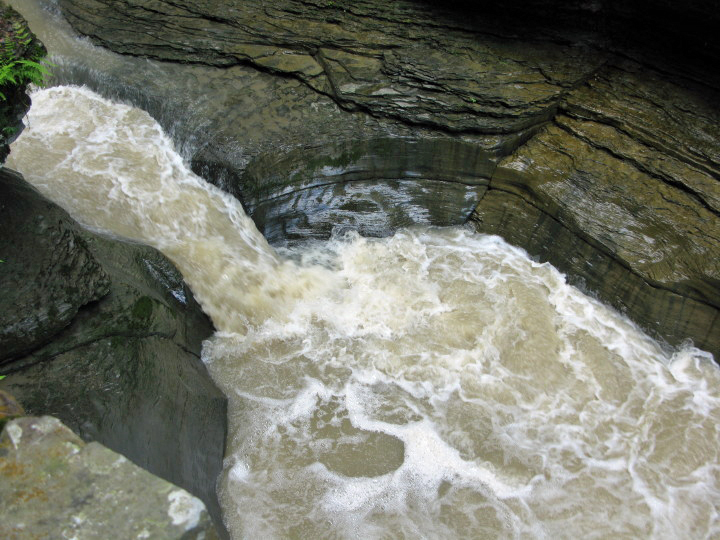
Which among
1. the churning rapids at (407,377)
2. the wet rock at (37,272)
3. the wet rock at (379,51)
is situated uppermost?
the wet rock at (379,51)

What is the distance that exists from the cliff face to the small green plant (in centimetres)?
197

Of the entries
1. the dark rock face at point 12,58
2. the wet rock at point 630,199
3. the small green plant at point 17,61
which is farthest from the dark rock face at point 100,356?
the wet rock at point 630,199

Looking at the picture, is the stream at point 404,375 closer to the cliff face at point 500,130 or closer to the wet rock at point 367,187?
the wet rock at point 367,187

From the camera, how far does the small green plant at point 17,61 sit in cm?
289

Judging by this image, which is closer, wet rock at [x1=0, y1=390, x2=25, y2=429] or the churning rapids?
wet rock at [x1=0, y1=390, x2=25, y2=429]

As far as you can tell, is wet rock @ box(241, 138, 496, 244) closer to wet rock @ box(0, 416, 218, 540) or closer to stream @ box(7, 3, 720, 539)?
stream @ box(7, 3, 720, 539)

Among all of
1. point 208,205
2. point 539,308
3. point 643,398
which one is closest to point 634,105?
point 539,308

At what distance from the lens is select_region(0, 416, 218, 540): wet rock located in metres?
1.87

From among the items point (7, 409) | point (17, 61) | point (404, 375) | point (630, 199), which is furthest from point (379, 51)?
point (7, 409)

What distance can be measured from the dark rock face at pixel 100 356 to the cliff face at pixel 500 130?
176 cm

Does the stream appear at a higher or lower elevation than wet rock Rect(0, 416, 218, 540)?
lower

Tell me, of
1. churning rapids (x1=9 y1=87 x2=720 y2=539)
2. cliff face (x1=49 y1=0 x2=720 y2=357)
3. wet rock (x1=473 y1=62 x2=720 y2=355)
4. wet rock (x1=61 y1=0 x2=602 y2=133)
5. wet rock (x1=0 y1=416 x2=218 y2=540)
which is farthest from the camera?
wet rock (x1=61 y1=0 x2=602 y2=133)

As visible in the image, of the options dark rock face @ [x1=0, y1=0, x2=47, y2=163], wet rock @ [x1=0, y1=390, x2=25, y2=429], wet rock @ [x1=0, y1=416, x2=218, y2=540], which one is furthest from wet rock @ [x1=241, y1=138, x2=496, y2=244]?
wet rock @ [x1=0, y1=416, x2=218, y2=540]

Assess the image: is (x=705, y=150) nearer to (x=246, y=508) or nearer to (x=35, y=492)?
(x=246, y=508)
